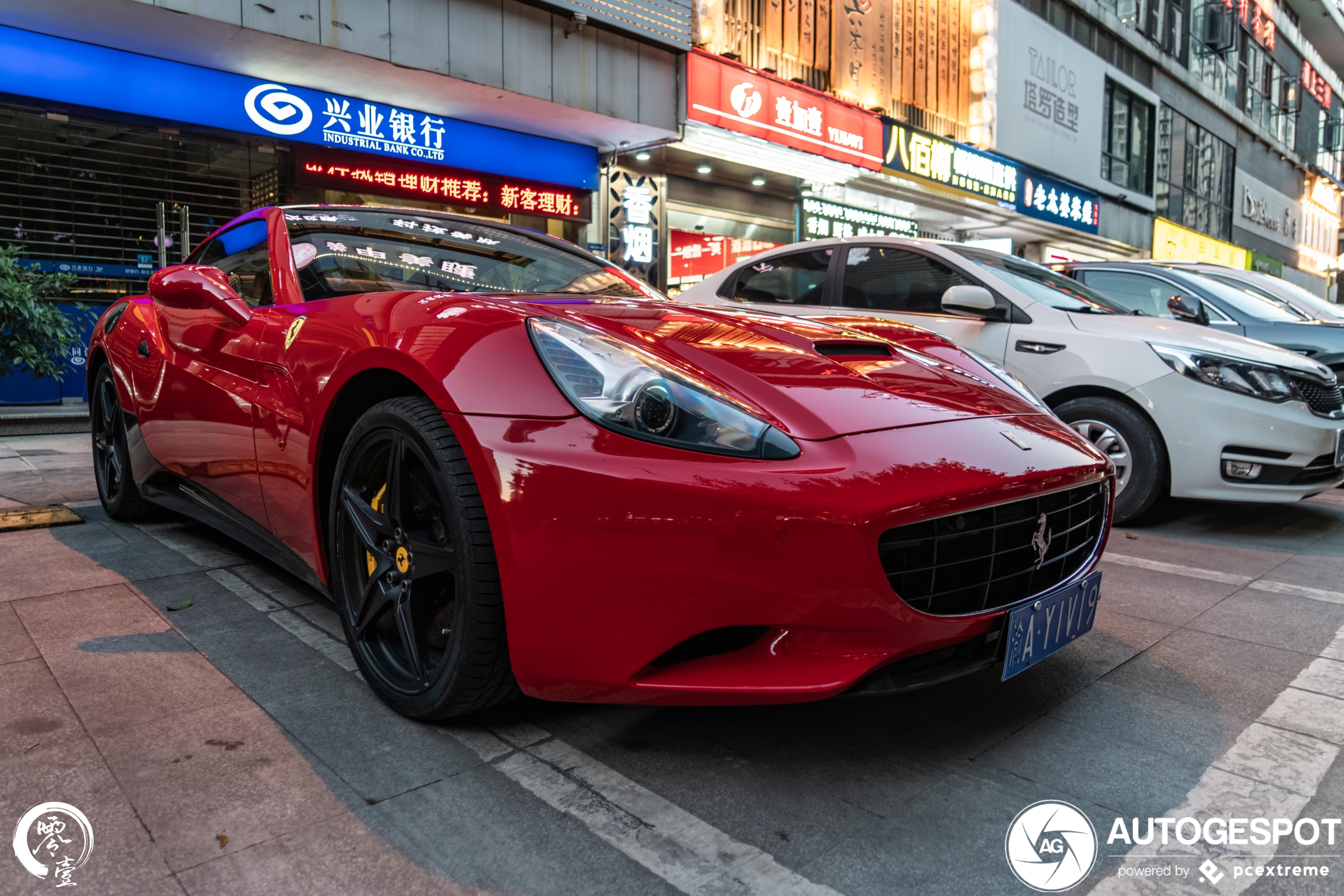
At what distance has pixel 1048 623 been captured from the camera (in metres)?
1.91

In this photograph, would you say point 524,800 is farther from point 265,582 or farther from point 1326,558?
point 1326,558

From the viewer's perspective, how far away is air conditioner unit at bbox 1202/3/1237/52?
23.6 m

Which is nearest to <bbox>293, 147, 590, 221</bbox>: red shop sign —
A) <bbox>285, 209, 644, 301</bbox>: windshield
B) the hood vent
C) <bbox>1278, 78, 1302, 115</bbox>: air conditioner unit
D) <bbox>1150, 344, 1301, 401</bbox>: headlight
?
<bbox>285, 209, 644, 301</bbox>: windshield

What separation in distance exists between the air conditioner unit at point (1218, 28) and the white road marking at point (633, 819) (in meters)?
28.6

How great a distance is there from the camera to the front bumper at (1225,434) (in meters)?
4.07

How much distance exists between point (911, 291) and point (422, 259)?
3.09 metres

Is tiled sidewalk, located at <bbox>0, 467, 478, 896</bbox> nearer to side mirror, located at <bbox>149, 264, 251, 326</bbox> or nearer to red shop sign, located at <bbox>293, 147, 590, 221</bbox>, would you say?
side mirror, located at <bbox>149, 264, 251, 326</bbox>

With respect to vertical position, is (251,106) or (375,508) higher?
(251,106)

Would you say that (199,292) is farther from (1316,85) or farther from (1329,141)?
(1329,141)

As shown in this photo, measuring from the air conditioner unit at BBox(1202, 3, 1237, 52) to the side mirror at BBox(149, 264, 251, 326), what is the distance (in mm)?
28022

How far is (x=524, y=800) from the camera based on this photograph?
170cm

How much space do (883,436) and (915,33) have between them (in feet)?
47.5


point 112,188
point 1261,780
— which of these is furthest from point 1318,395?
point 112,188

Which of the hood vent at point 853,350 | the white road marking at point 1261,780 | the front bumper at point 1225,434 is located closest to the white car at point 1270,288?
the front bumper at point 1225,434
